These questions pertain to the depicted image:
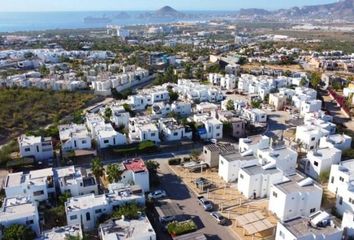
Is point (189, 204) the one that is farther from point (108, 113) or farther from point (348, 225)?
point (108, 113)

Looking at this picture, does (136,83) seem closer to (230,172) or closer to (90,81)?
(90,81)

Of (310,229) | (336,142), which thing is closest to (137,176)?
Result: (310,229)

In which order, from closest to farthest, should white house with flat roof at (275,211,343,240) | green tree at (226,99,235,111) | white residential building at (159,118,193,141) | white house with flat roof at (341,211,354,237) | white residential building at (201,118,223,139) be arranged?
white house with flat roof at (275,211,343,240) → white house with flat roof at (341,211,354,237) → white residential building at (159,118,193,141) → white residential building at (201,118,223,139) → green tree at (226,99,235,111)

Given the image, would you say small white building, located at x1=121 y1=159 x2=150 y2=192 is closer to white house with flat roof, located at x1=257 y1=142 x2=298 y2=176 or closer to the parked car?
the parked car

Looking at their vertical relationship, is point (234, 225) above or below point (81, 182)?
below

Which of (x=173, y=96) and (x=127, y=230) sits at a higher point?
(x=173, y=96)

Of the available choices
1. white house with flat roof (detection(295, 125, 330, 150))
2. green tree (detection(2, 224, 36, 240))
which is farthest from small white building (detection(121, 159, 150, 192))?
white house with flat roof (detection(295, 125, 330, 150))

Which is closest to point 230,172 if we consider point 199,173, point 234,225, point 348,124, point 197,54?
point 199,173
